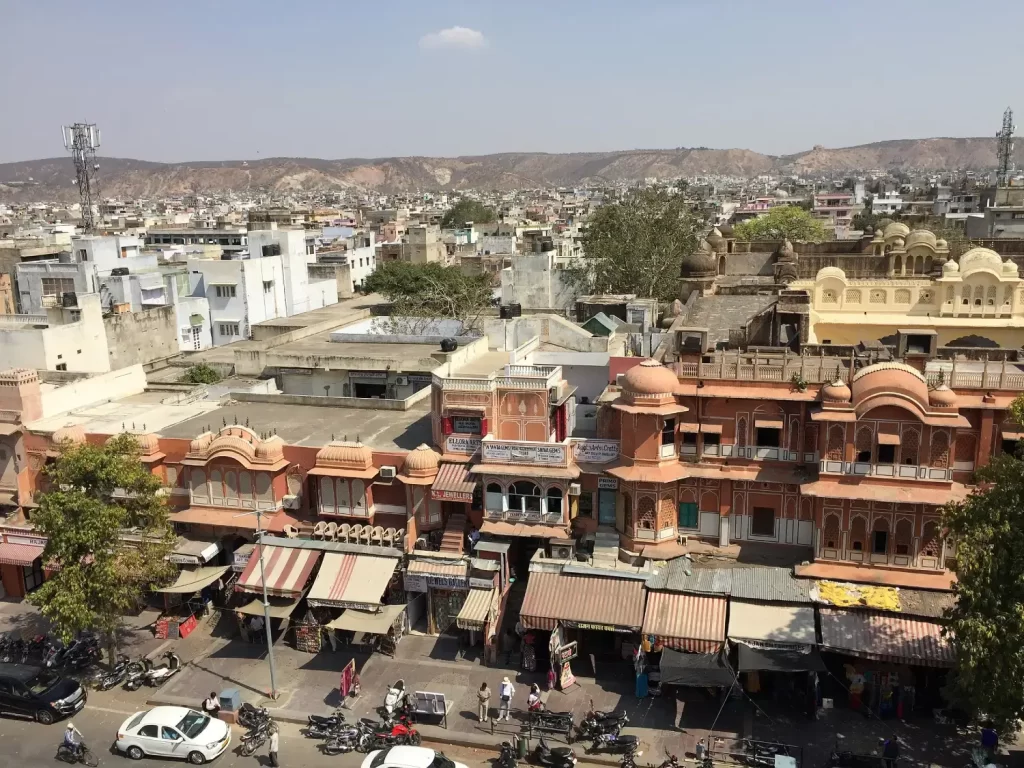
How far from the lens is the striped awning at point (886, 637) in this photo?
1841 centimetres

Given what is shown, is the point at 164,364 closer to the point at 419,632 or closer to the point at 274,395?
the point at 274,395

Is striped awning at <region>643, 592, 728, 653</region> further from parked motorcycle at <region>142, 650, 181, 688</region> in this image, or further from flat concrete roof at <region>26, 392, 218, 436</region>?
flat concrete roof at <region>26, 392, 218, 436</region>

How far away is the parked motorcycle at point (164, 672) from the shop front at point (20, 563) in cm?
560

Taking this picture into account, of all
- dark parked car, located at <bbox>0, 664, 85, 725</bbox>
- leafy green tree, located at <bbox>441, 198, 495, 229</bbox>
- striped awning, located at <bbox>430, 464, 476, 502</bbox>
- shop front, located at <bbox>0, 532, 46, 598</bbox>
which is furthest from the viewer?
leafy green tree, located at <bbox>441, 198, 495, 229</bbox>

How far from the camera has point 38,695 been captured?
20.1 meters

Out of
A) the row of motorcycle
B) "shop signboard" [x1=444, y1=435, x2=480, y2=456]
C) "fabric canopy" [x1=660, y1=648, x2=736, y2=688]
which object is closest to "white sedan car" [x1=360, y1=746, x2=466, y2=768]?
the row of motorcycle

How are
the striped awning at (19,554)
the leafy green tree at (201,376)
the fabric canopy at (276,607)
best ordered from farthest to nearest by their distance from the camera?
the leafy green tree at (201,376) → the striped awning at (19,554) → the fabric canopy at (276,607)

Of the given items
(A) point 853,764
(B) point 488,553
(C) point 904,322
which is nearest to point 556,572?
(B) point 488,553

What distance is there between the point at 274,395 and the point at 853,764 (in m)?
21.7

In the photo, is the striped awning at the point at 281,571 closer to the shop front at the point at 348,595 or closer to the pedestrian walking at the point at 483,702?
the shop front at the point at 348,595

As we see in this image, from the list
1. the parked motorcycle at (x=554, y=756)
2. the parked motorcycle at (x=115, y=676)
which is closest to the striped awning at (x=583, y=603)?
the parked motorcycle at (x=554, y=756)

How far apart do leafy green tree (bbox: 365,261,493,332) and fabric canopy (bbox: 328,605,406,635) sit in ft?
72.9

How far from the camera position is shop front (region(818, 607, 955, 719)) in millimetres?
18562

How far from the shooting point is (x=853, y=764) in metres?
16.9
